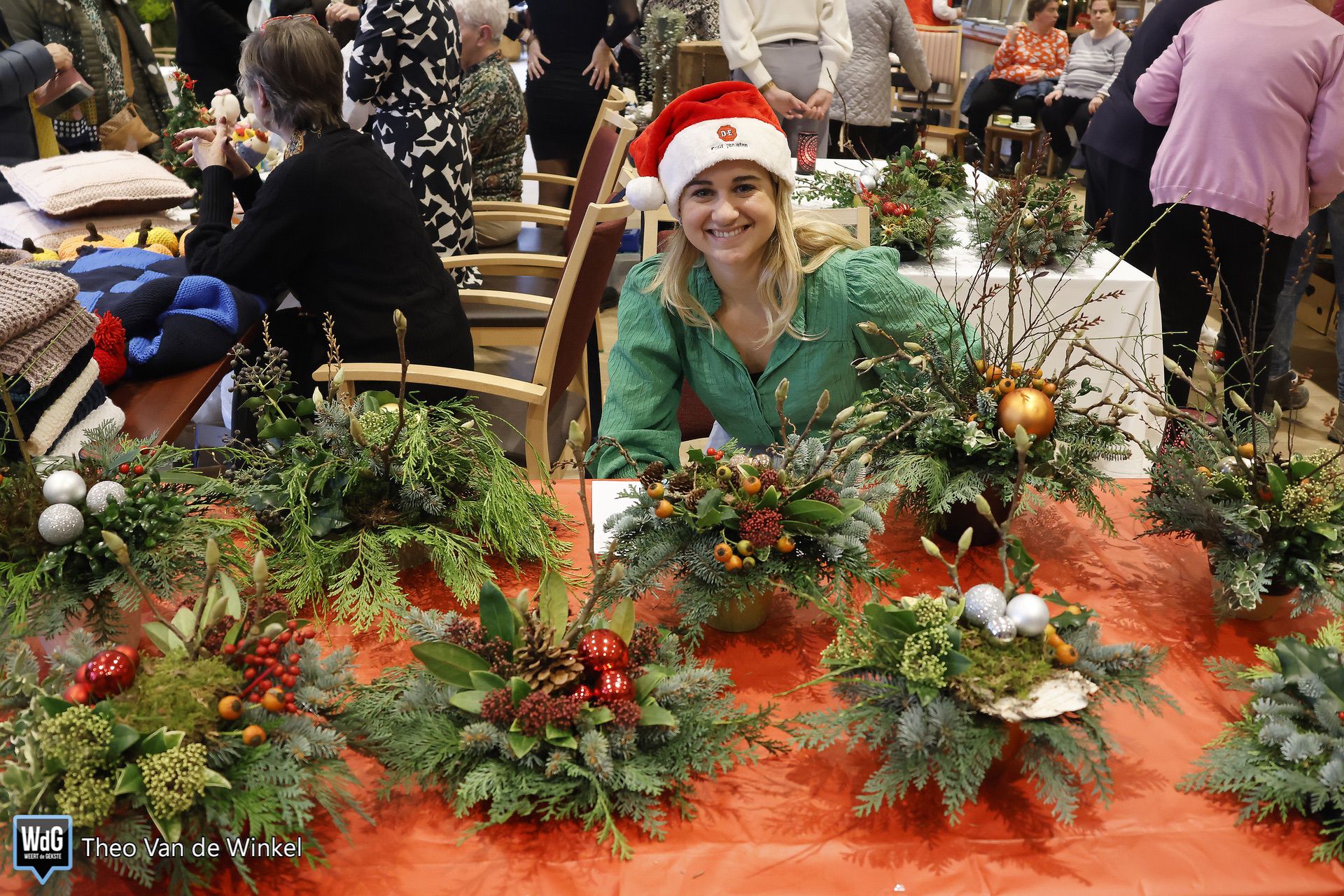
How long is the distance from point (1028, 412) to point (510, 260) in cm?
217

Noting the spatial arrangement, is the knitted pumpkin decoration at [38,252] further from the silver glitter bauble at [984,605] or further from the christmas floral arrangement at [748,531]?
the silver glitter bauble at [984,605]

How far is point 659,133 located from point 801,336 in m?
0.42

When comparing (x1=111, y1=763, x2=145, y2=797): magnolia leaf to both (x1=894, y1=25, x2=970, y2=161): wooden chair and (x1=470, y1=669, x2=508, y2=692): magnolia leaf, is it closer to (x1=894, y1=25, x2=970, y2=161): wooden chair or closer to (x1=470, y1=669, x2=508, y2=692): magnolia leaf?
(x1=470, y1=669, x2=508, y2=692): magnolia leaf

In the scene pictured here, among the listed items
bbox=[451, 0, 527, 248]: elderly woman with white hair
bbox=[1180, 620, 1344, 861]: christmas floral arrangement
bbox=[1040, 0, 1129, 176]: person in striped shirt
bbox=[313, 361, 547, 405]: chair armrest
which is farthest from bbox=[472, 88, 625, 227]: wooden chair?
bbox=[1040, 0, 1129, 176]: person in striped shirt

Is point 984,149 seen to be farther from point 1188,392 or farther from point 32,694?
point 32,694

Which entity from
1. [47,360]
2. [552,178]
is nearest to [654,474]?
[47,360]

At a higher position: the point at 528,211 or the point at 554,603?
the point at 554,603

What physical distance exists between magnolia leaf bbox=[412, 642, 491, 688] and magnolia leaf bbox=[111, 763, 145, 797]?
0.25 meters

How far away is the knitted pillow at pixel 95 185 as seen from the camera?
2572 millimetres

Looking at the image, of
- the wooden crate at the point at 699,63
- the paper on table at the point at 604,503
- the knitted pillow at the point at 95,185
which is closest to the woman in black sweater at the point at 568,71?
the wooden crate at the point at 699,63

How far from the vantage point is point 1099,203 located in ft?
11.1

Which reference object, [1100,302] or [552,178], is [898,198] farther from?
[552,178]

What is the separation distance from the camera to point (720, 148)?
1.62 m

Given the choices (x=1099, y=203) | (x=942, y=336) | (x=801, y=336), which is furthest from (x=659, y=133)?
(x=1099, y=203)
